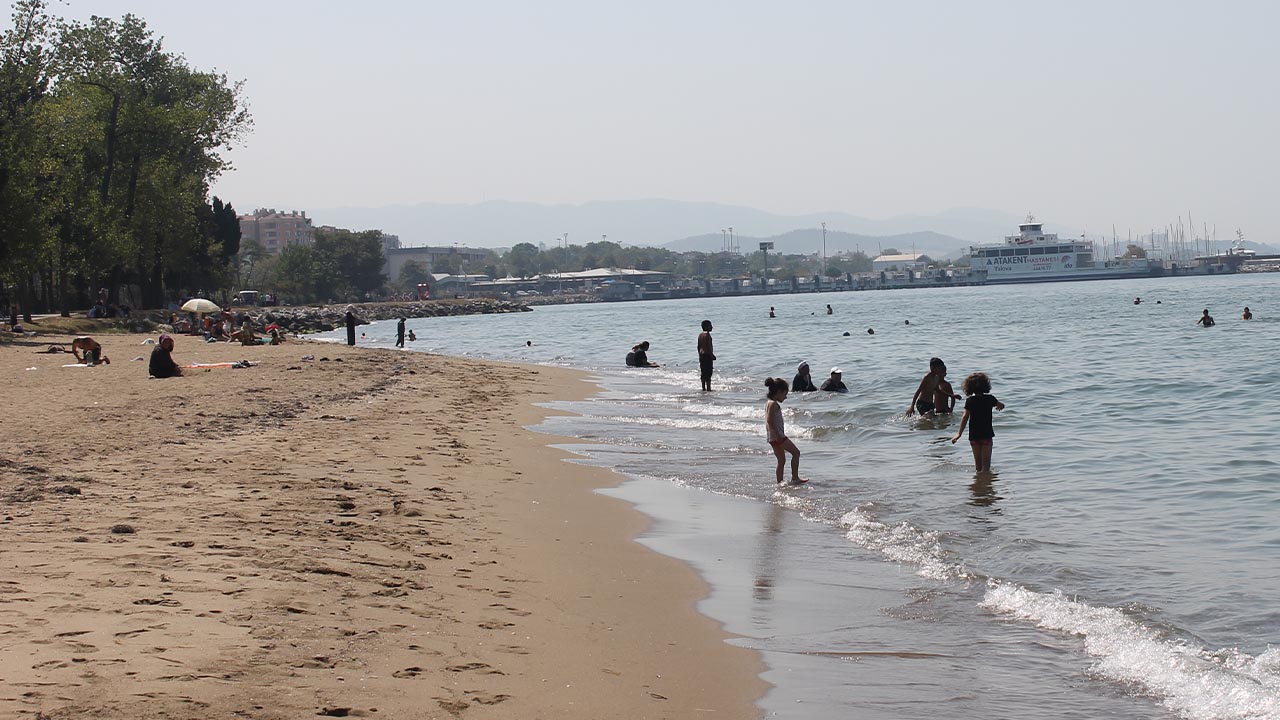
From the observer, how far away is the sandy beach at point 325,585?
491 centimetres

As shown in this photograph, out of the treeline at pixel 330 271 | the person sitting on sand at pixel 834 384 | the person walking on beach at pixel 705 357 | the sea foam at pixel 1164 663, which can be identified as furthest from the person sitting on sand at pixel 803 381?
the treeline at pixel 330 271

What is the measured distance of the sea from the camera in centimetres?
613

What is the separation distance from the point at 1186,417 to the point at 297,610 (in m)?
16.2

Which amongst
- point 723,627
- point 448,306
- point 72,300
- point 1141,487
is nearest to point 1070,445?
point 1141,487

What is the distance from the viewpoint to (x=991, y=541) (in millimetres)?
9719

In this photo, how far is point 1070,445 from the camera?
51.2 ft

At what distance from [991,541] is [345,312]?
3775 inches

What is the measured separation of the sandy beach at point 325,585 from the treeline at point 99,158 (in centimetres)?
2387

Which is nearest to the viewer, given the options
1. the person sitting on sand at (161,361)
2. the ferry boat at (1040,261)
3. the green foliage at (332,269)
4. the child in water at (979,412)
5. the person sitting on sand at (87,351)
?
the child in water at (979,412)

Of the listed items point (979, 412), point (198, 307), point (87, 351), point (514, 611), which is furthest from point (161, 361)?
point (198, 307)

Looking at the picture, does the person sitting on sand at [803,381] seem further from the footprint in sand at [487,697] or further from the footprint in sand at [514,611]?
the footprint in sand at [487,697]

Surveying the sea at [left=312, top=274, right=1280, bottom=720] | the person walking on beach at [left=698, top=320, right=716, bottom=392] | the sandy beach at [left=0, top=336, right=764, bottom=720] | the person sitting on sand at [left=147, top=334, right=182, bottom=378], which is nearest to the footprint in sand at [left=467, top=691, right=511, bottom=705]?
the sandy beach at [left=0, top=336, right=764, bottom=720]

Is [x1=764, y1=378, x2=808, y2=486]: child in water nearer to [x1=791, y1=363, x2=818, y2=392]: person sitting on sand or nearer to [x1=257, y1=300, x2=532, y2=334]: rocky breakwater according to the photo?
[x1=791, y1=363, x2=818, y2=392]: person sitting on sand

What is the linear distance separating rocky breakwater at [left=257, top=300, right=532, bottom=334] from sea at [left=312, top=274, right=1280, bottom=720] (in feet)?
162
